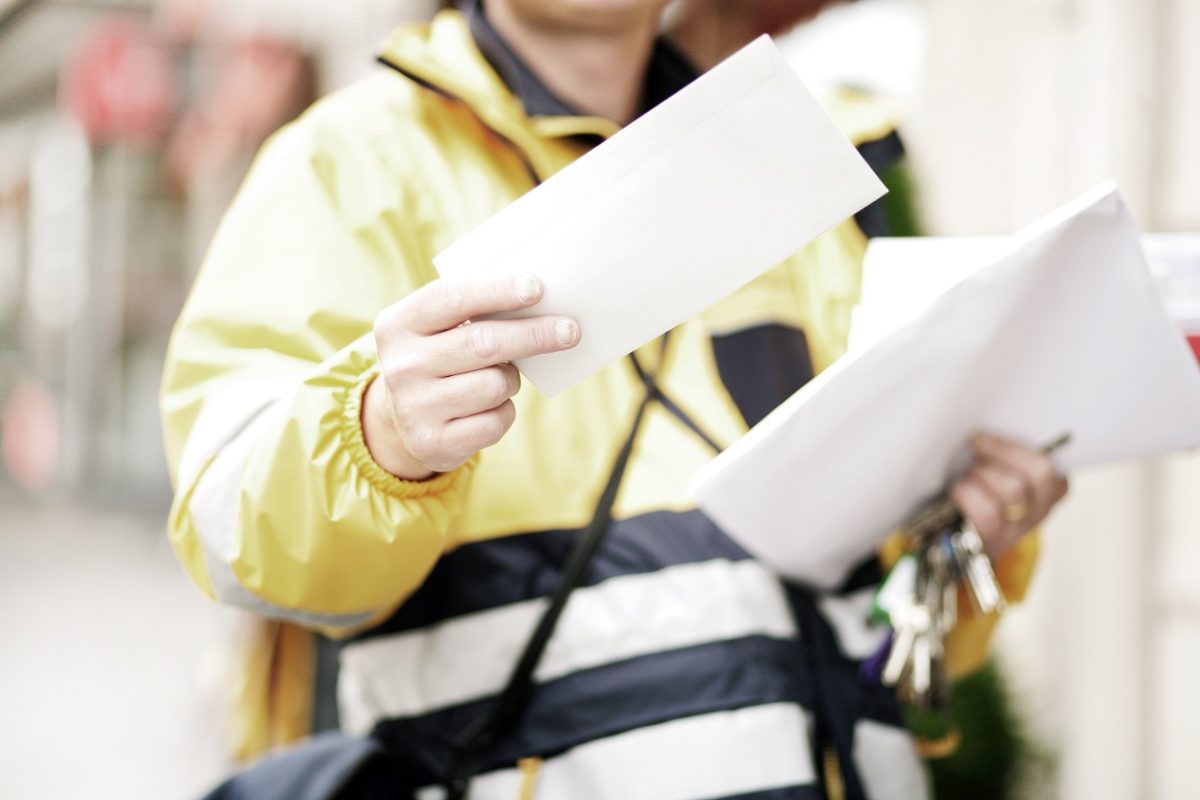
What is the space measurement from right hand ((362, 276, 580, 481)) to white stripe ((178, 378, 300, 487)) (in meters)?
0.14

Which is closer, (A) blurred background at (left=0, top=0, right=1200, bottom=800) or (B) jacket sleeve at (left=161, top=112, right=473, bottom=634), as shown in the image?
(B) jacket sleeve at (left=161, top=112, right=473, bottom=634)

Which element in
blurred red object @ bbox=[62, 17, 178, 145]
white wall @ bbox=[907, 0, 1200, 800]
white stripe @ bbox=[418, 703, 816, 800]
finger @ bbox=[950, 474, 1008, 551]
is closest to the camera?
white stripe @ bbox=[418, 703, 816, 800]

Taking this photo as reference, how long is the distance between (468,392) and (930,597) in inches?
25.0

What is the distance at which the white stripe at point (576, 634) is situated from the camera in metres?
1.09

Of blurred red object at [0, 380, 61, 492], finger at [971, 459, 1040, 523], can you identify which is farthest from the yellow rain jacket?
blurred red object at [0, 380, 61, 492]

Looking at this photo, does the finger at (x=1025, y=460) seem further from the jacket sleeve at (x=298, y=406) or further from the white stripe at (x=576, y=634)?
the jacket sleeve at (x=298, y=406)

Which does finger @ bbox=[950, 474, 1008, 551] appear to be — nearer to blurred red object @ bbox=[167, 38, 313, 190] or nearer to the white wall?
the white wall

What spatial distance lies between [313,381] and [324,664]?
117 cm

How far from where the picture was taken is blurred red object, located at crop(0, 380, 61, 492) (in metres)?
10.4

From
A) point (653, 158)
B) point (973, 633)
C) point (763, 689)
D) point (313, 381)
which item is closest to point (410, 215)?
point (313, 381)

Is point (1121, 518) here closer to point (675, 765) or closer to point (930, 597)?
point (930, 597)

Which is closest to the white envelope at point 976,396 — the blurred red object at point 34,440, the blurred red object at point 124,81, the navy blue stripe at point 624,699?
the navy blue stripe at point 624,699

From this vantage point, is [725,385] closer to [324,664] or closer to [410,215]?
[410,215]

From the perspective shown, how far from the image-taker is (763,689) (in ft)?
3.59
